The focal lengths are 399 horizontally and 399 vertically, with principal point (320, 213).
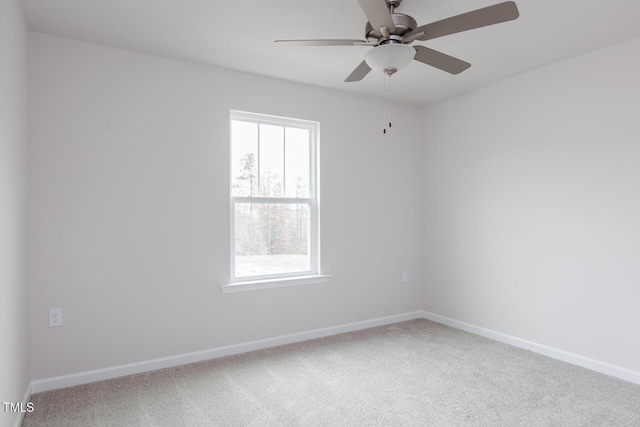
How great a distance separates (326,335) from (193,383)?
4.57ft

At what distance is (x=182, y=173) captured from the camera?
312 cm

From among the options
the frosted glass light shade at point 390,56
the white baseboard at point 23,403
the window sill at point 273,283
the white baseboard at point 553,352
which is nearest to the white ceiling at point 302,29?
the frosted glass light shade at point 390,56

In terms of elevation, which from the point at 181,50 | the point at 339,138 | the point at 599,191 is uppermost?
the point at 181,50

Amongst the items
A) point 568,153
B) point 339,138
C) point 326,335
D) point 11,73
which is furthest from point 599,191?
point 11,73

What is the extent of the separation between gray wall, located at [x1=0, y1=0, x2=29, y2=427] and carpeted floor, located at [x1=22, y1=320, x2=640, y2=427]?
15.9 inches

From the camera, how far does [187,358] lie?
3.10 metres

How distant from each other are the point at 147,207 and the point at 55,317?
36.9 inches

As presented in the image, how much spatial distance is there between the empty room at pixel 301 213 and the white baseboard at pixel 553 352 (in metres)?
0.01

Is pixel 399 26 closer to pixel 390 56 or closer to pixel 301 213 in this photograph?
pixel 390 56

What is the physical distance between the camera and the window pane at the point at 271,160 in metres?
3.57

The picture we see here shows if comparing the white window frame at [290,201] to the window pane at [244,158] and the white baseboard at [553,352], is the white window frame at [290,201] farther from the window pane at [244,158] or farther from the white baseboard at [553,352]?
the white baseboard at [553,352]

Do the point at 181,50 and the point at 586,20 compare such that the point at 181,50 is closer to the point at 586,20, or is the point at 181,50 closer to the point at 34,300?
the point at 34,300

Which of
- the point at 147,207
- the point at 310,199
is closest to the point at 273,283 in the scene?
the point at 310,199

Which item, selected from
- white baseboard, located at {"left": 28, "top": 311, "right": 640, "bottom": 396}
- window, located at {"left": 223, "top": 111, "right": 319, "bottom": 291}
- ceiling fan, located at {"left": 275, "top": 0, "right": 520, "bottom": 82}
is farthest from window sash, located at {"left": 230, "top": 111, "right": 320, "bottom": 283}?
ceiling fan, located at {"left": 275, "top": 0, "right": 520, "bottom": 82}
